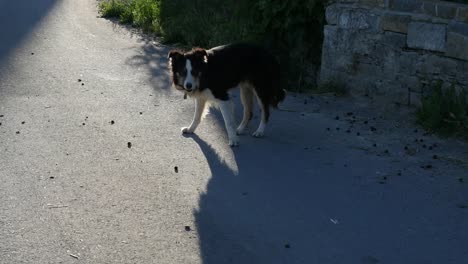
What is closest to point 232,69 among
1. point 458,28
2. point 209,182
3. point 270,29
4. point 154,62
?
point 209,182

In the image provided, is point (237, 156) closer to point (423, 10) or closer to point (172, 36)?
point (423, 10)

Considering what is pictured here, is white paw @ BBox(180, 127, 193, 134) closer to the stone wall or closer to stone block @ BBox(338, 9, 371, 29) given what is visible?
the stone wall

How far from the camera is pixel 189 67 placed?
7750 mm

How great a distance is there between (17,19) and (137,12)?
2.48m

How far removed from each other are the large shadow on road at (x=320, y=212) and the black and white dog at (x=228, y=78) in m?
0.60

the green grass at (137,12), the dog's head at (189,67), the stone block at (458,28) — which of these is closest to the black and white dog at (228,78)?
the dog's head at (189,67)

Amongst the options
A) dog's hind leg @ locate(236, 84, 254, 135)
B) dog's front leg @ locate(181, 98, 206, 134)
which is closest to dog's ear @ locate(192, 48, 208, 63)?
dog's front leg @ locate(181, 98, 206, 134)

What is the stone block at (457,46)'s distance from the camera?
323 inches

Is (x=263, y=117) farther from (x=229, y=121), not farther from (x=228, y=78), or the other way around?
(x=228, y=78)

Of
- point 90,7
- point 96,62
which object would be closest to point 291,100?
point 96,62

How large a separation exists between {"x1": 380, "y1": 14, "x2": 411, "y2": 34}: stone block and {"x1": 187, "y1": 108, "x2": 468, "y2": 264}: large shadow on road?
203cm

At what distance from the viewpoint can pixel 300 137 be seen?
324 inches

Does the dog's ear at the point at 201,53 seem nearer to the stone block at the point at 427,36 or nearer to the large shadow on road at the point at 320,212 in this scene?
the large shadow on road at the point at 320,212

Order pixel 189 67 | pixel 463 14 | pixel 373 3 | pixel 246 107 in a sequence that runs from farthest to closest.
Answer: pixel 373 3 → pixel 246 107 → pixel 463 14 → pixel 189 67
